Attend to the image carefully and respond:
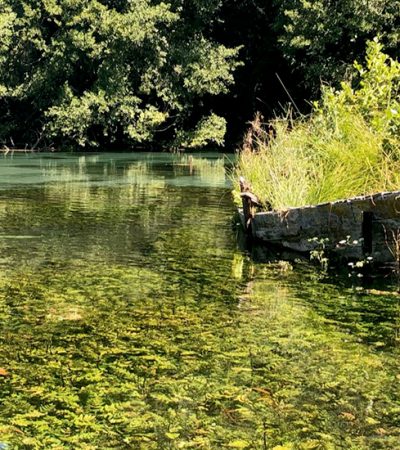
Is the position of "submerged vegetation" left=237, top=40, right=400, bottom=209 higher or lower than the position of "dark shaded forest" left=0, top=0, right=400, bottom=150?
lower

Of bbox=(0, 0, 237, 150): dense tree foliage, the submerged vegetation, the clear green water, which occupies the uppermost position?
bbox=(0, 0, 237, 150): dense tree foliage

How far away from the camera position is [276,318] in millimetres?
4535

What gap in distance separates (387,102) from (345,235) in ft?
6.88

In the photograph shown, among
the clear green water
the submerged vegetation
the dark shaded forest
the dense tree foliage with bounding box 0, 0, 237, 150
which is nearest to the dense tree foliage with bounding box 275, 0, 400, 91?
the dark shaded forest

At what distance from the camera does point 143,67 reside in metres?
29.7

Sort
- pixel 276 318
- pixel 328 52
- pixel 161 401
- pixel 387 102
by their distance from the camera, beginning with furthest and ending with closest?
pixel 328 52 < pixel 387 102 < pixel 276 318 < pixel 161 401

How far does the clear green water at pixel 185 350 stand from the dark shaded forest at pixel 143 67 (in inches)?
822

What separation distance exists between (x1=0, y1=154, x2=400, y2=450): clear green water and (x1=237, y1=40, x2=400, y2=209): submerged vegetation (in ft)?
2.94

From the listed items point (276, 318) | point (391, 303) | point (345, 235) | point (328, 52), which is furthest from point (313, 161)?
point (328, 52)

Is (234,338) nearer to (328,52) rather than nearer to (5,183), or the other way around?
(5,183)

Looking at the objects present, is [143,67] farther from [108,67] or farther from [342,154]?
[342,154]

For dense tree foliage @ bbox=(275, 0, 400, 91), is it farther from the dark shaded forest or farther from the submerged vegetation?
the submerged vegetation

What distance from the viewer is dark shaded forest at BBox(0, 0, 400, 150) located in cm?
2736

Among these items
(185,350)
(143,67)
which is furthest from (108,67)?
(185,350)
